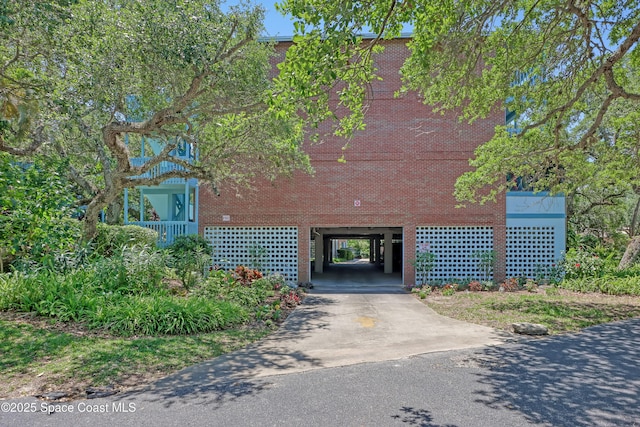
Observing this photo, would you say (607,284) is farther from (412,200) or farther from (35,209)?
(35,209)

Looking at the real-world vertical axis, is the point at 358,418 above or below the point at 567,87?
below

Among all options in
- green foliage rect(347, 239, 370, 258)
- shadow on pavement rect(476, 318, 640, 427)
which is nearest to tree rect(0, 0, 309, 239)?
shadow on pavement rect(476, 318, 640, 427)

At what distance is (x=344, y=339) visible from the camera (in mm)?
6969

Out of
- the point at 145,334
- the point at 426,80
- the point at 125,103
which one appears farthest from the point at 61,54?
the point at 426,80

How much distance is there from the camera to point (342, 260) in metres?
41.7

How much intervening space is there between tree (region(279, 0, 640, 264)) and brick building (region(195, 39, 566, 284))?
A: 2.73m

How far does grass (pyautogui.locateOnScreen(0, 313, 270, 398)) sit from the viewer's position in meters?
4.58

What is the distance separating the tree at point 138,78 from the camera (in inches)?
267

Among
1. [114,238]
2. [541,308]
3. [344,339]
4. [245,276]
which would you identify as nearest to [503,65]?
[541,308]

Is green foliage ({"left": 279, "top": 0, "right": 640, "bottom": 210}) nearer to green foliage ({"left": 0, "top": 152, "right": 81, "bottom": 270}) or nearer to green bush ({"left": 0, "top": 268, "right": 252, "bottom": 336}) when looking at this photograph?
green bush ({"left": 0, "top": 268, "right": 252, "bottom": 336})

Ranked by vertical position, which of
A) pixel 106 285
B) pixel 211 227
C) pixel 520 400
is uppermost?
pixel 211 227

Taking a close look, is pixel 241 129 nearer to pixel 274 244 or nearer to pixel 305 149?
pixel 305 149

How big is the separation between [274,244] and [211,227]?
244 centimetres

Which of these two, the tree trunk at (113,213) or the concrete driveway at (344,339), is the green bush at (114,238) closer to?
the tree trunk at (113,213)
